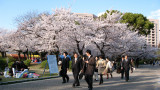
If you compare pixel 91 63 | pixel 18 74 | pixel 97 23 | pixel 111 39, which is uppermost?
pixel 97 23

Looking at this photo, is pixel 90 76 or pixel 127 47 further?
pixel 127 47

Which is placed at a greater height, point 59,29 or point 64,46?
point 59,29

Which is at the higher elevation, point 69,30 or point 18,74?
point 69,30

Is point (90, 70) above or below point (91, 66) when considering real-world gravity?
below

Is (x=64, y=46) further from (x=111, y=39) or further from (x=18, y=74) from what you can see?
(x=18, y=74)

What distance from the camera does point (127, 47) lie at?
30.9 metres

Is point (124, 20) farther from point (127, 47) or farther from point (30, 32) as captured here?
point (30, 32)

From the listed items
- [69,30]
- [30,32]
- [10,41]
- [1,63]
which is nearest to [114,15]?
[69,30]

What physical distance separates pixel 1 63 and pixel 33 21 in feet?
39.2

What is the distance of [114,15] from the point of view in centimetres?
2650

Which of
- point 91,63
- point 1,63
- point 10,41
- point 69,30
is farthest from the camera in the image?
point 10,41

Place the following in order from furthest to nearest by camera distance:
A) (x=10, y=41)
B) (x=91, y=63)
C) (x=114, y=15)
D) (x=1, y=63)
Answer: (x=10, y=41) < (x=114, y=15) < (x=1, y=63) < (x=91, y=63)

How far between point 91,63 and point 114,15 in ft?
63.3

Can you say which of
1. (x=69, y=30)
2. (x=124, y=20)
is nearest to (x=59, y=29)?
(x=69, y=30)
